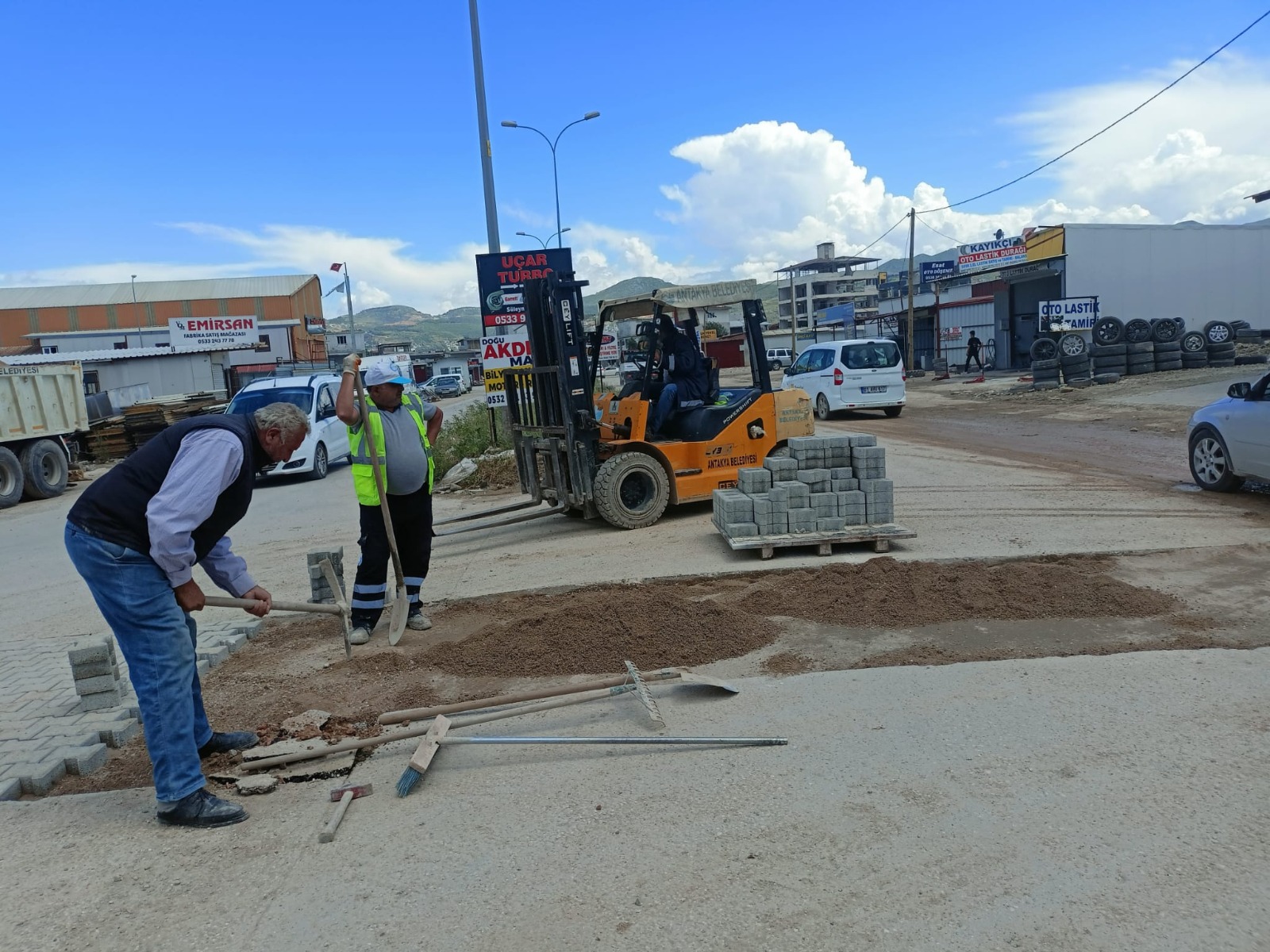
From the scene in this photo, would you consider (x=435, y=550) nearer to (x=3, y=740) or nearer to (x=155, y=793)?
(x=3, y=740)

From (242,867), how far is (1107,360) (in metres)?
27.1

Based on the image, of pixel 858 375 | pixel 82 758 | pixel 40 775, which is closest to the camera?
pixel 40 775

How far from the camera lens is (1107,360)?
25.9 metres

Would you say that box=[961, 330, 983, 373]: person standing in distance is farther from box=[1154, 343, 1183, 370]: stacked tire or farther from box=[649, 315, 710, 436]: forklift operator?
box=[649, 315, 710, 436]: forklift operator

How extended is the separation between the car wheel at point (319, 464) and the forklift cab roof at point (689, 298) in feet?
32.4

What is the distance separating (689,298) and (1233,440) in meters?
5.69

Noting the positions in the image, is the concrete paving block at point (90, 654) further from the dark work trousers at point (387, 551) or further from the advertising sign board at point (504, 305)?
the advertising sign board at point (504, 305)

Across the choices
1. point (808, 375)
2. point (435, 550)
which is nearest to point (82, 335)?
point (808, 375)

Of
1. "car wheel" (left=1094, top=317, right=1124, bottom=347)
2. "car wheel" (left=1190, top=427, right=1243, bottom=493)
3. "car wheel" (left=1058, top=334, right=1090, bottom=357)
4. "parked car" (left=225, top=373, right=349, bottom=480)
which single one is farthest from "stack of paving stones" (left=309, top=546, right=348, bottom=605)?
"car wheel" (left=1094, top=317, right=1124, bottom=347)

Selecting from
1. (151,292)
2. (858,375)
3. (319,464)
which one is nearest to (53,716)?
(319,464)

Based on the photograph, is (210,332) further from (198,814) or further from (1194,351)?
(198,814)

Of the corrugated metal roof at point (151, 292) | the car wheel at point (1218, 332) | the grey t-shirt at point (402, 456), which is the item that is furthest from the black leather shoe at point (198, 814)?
the corrugated metal roof at point (151, 292)

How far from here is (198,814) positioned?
3805 millimetres

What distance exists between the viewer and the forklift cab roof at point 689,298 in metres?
9.49
